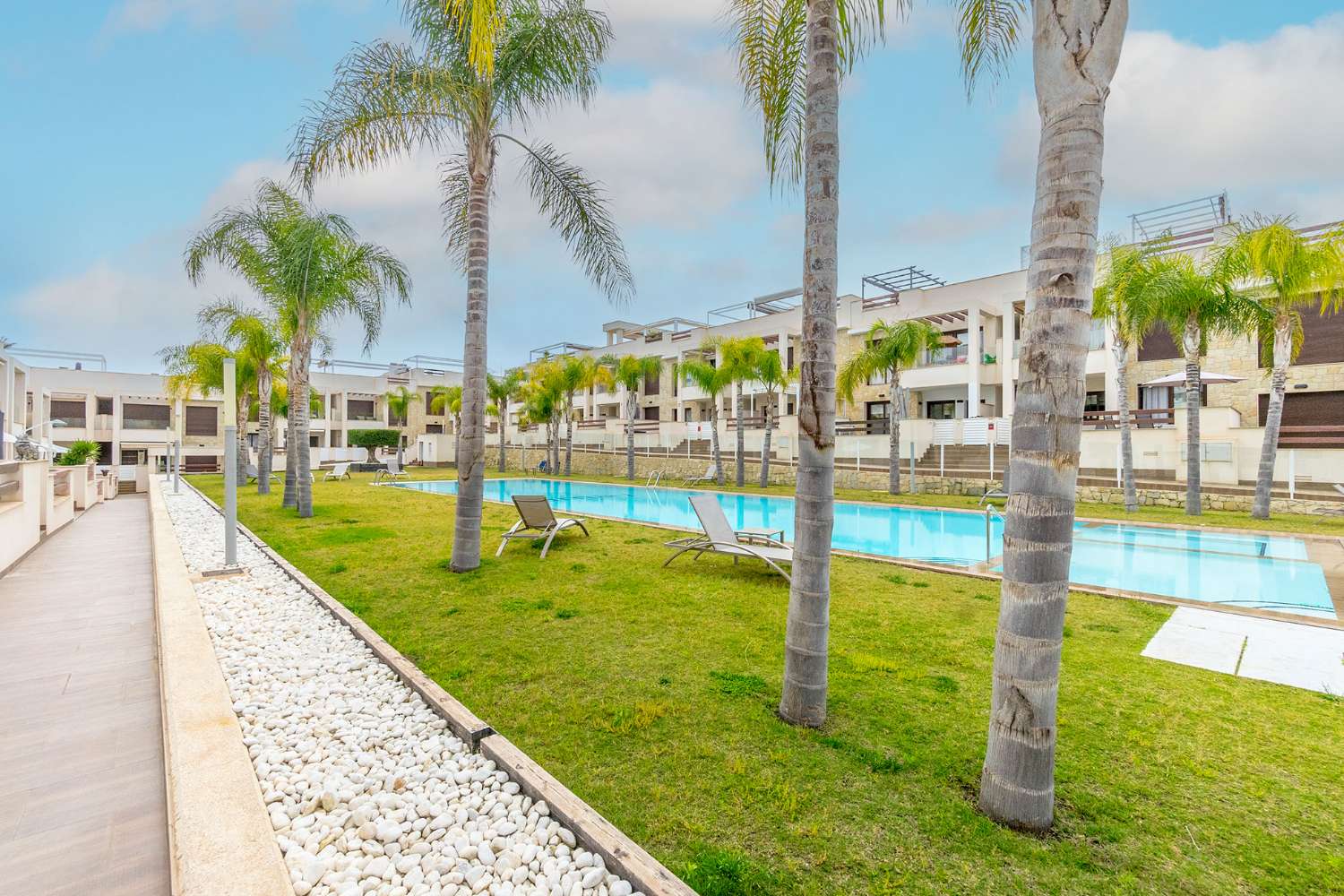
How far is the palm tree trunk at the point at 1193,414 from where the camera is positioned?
12.8 m

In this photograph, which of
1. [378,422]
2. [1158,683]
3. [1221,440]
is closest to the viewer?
[1158,683]

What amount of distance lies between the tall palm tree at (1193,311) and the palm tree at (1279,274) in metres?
0.39

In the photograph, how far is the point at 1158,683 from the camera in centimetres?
384

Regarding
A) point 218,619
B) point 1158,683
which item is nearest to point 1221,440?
point 1158,683

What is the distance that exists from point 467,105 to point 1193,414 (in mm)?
15390

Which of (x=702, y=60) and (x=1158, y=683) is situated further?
(x=702, y=60)

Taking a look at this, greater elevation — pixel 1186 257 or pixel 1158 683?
pixel 1186 257

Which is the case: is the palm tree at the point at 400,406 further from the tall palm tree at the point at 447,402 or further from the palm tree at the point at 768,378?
the palm tree at the point at 768,378

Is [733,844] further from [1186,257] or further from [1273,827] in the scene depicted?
[1186,257]

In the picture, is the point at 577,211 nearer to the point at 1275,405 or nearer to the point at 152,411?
the point at 1275,405

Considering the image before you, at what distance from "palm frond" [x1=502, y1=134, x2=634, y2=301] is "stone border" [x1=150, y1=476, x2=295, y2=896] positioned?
6.03 meters

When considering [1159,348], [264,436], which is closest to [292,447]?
[264,436]

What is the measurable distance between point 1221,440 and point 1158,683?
16176 mm

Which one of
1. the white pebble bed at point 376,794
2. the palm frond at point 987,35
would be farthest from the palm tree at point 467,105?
the palm frond at point 987,35
